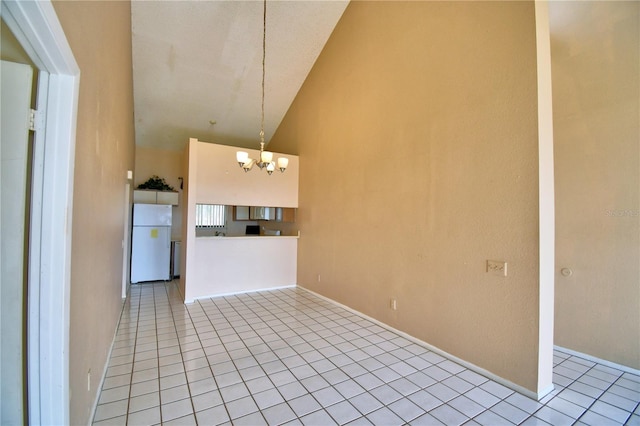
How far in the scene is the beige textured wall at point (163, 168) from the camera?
22.1ft

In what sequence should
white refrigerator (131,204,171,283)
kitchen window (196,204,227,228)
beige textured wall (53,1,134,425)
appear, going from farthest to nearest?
kitchen window (196,204,227,228) → white refrigerator (131,204,171,283) → beige textured wall (53,1,134,425)

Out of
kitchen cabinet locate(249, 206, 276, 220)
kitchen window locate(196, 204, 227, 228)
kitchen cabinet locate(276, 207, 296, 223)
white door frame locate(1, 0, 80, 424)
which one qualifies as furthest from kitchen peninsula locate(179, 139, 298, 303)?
white door frame locate(1, 0, 80, 424)

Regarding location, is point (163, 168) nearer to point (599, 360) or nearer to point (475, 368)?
point (475, 368)

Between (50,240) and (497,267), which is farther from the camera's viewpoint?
(497,267)

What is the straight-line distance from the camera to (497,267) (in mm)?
2582

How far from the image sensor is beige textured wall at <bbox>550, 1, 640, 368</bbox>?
2.75 m

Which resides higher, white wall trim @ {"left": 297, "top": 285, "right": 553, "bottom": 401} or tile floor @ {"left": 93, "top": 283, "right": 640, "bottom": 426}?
white wall trim @ {"left": 297, "top": 285, "right": 553, "bottom": 401}

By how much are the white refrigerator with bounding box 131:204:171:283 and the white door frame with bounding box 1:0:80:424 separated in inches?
201

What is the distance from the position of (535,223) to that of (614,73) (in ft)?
6.22

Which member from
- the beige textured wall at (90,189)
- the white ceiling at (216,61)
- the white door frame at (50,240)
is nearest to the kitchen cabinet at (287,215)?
the white ceiling at (216,61)

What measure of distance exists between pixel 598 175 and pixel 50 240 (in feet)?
14.4

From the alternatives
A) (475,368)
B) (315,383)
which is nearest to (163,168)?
(315,383)

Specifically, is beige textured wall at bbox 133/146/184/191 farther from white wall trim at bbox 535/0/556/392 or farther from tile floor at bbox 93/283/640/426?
white wall trim at bbox 535/0/556/392

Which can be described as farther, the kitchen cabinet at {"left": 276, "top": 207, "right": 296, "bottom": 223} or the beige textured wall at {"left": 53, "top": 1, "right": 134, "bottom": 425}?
the kitchen cabinet at {"left": 276, "top": 207, "right": 296, "bottom": 223}
